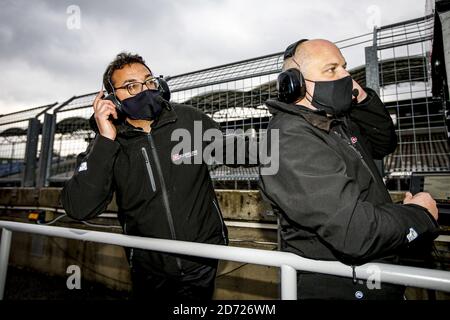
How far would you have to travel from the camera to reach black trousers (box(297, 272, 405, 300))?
A: 1.17 metres

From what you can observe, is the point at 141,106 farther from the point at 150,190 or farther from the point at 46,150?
the point at 46,150

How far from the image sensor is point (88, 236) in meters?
1.63

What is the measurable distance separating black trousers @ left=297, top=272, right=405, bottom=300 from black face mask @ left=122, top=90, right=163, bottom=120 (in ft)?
4.92

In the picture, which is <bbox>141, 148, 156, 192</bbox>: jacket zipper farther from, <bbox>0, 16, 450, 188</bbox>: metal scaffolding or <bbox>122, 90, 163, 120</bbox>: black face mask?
<bbox>0, 16, 450, 188</bbox>: metal scaffolding

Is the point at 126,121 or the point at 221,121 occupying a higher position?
the point at 221,121

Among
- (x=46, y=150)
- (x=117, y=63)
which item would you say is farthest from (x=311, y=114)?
(x=46, y=150)

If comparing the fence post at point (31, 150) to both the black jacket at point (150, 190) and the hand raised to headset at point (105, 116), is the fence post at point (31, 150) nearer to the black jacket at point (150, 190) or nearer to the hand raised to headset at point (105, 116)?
the black jacket at point (150, 190)

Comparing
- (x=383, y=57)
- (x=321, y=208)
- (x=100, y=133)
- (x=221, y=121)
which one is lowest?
(x=321, y=208)

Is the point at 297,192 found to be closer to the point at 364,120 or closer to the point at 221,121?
the point at 364,120

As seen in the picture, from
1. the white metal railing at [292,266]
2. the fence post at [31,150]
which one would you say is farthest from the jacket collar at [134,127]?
the fence post at [31,150]

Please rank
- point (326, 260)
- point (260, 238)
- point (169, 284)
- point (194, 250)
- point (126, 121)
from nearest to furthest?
point (326, 260)
point (194, 250)
point (169, 284)
point (126, 121)
point (260, 238)

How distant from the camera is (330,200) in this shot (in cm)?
99

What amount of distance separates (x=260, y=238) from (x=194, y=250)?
1813mm

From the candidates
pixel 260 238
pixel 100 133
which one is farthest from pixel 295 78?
pixel 260 238
